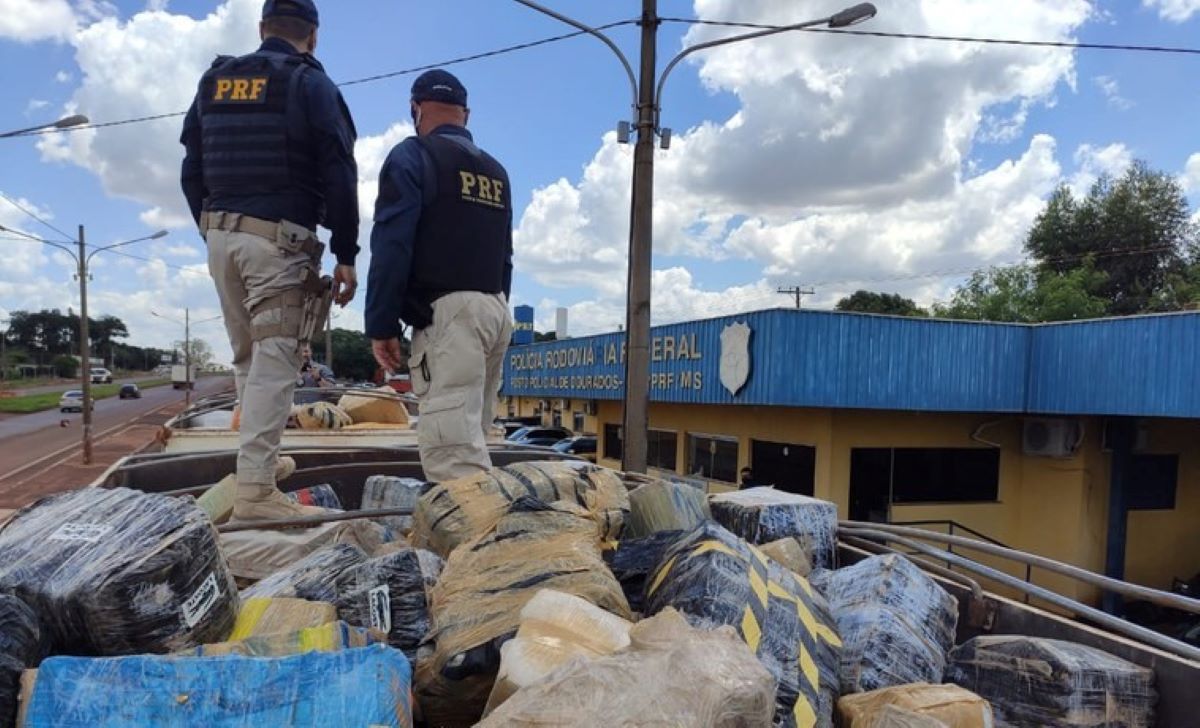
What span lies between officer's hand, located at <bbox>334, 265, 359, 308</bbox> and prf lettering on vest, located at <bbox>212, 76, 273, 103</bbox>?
62 centimetres

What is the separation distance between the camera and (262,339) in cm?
278

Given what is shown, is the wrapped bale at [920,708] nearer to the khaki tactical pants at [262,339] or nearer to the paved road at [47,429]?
the khaki tactical pants at [262,339]

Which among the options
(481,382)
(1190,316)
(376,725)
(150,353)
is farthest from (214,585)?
(150,353)

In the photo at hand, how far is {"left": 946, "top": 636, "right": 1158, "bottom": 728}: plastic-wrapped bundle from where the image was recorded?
5.26ft

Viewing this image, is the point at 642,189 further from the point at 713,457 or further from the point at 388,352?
the point at 713,457

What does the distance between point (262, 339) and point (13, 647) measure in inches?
65.4

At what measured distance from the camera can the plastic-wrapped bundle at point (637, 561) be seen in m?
1.97

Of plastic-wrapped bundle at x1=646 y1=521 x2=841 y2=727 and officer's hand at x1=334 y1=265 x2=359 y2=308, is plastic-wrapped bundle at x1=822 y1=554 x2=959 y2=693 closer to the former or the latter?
plastic-wrapped bundle at x1=646 y1=521 x2=841 y2=727

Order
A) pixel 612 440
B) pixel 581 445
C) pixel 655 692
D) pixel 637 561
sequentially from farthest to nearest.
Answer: pixel 581 445 < pixel 612 440 < pixel 637 561 < pixel 655 692

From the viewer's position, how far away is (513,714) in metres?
1.08

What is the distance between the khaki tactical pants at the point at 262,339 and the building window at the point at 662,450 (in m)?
16.2

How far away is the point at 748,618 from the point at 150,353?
156 m

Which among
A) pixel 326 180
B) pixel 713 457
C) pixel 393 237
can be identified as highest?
pixel 326 180

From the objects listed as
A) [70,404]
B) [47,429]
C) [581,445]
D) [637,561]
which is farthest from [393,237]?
[70,404]
